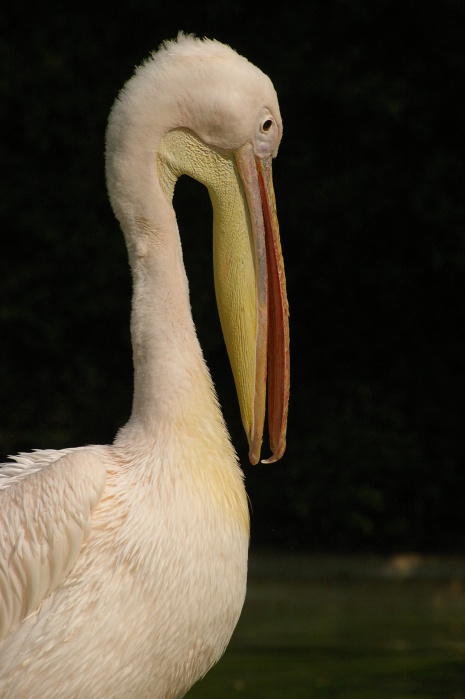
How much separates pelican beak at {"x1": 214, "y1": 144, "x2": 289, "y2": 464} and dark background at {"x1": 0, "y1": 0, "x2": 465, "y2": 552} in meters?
4.56

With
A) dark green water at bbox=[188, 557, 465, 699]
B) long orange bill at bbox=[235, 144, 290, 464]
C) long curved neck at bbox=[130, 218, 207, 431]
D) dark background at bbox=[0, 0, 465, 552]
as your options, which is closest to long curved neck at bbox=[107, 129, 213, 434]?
long curved neck at bbox=[130, 218, 207, 431]

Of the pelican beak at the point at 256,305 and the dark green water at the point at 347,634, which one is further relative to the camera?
the dark green water at the point at 347,634

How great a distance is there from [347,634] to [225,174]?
350 centimetres

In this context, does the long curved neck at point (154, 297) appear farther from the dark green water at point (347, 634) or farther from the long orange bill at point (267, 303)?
the dark green water at point (347, 634)

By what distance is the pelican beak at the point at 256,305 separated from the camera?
260cm

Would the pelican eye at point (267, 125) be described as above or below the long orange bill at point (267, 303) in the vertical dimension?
above

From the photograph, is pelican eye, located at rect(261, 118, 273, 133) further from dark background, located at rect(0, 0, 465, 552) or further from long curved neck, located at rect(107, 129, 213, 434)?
dark background, located at rect(0, 0, 465, 552)

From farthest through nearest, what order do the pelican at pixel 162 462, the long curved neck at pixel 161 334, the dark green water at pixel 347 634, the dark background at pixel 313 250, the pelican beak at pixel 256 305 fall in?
the dark background at pixel 313 250, the dark green water at pixel 347 634, the pelican beak at pixel 256 305, the long curved neck at pixel 161 334, the pelican at pixel 162 462

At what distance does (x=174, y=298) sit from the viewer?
2.53 meters

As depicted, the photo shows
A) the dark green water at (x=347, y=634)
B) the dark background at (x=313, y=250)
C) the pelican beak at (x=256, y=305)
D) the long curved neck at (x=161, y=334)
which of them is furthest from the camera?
the dark background at (x=313, y=250)

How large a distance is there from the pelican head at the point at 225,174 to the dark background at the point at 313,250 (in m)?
4.59

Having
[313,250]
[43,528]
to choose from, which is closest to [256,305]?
[43,528]

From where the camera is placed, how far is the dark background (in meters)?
7.20

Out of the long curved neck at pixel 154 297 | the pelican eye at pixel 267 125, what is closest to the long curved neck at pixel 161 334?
the long curved neck at pixel 154 297
